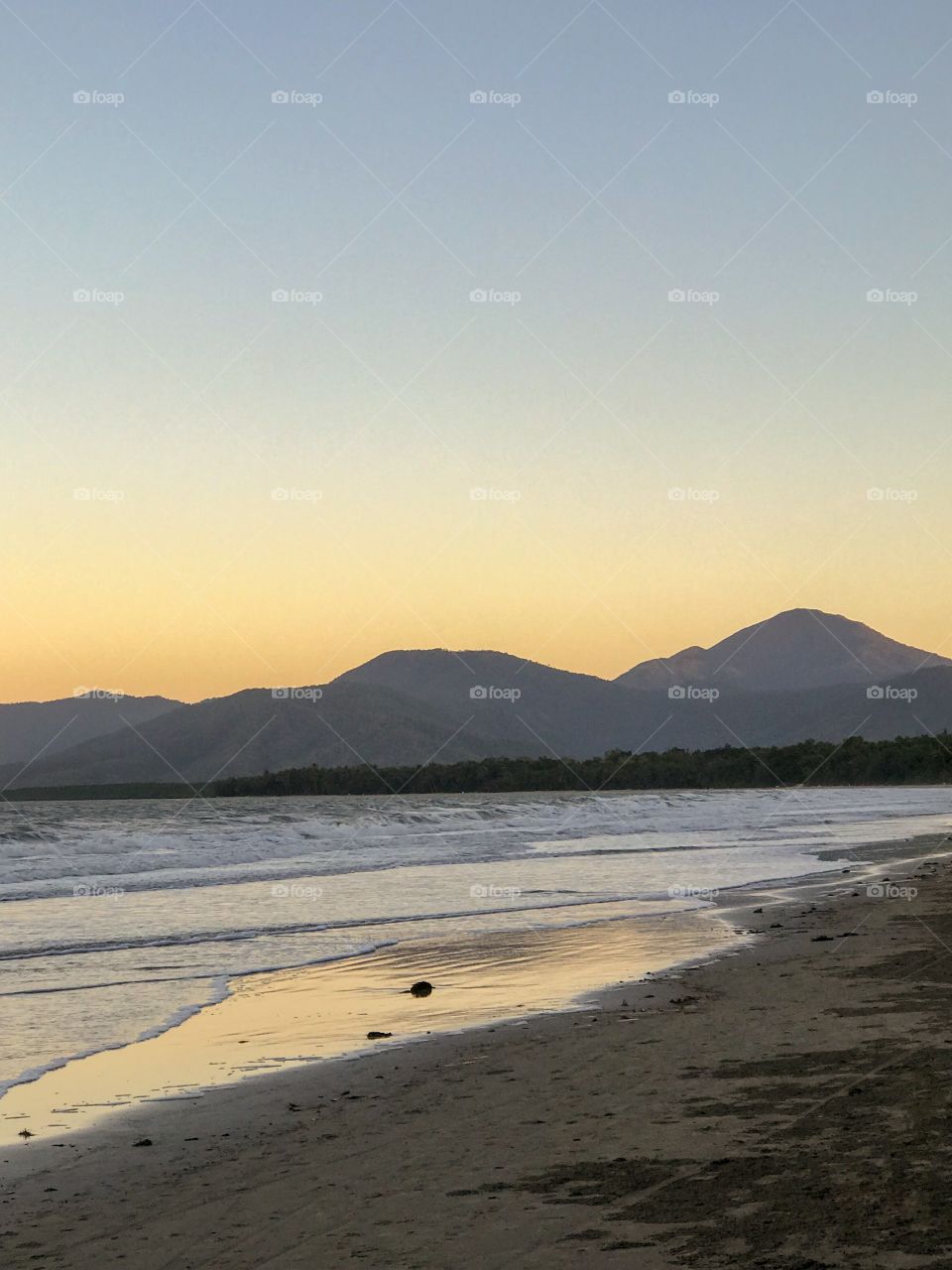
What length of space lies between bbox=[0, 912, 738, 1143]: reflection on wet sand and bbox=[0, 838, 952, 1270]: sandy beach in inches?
21.5

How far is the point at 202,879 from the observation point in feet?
101

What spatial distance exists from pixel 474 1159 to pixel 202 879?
25.1m

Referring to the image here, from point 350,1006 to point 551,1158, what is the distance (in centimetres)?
602

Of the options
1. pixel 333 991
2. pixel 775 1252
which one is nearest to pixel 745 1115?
pixel 775 1252

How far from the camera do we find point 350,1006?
40.6 feet

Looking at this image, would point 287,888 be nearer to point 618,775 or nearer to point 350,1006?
point 350,1006

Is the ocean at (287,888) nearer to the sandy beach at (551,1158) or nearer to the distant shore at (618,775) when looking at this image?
the sandy beach at (551,1158)

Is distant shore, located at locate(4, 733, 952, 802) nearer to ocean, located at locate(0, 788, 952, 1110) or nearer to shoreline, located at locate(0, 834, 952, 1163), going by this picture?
ocean, located at locate(0, 788, 952, 1110)

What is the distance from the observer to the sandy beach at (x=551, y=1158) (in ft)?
17.5

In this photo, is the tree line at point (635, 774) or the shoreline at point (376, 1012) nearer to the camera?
the shoreline at point (376, 1012)

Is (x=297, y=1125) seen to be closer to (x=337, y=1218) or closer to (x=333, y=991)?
(x=337, y=1218)

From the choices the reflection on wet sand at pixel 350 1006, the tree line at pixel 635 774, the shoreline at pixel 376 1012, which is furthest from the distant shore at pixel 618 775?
the reflection on wet sand at pixel 350 1006

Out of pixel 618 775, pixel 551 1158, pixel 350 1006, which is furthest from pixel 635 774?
pixel 551 1158

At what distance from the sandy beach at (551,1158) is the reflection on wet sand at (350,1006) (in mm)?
545
